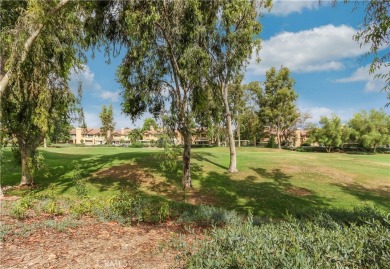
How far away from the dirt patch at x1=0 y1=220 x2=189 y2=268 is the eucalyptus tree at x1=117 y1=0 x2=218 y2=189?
814 centimetres

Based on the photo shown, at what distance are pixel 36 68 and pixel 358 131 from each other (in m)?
67.6

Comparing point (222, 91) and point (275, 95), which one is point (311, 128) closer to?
point (275, 95)

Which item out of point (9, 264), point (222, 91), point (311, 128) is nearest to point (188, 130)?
point (222, 91)

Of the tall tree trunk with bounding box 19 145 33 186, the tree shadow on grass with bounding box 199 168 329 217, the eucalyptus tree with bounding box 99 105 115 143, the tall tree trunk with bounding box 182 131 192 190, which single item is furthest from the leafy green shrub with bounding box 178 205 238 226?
the eucalyptus tree with bounding box 99 105 115 143

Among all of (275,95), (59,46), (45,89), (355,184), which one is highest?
(275,95)

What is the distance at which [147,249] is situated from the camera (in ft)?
16.5

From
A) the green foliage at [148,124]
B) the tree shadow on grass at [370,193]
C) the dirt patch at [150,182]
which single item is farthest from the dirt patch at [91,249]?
the tree shadow on grass at [370,193]

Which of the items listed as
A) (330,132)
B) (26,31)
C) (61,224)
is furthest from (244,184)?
(330,132)

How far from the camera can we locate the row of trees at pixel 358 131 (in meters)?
59.0

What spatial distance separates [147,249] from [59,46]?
1127 centimetres

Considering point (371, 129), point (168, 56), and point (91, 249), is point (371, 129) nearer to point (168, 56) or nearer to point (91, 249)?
point (168, 56)

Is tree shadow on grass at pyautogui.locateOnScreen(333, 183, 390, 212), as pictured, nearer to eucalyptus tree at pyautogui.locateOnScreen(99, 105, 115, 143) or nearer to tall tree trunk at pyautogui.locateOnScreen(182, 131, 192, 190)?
tall tree trunk at pyautogui.locateOnScreen(182, 131, 192, 190)

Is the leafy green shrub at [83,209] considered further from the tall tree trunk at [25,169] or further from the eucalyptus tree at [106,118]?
the eucalyptus tree at [106,118]

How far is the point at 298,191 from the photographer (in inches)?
603
